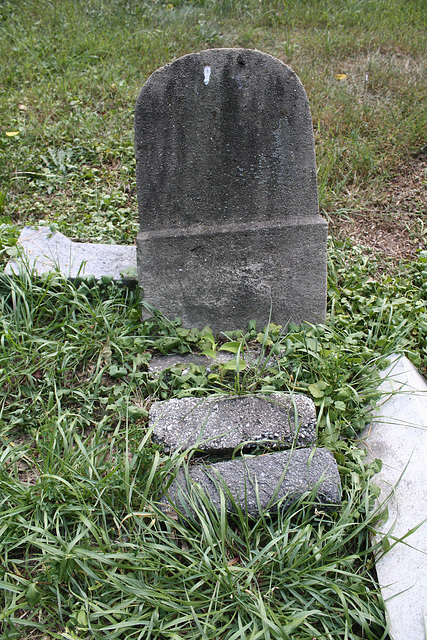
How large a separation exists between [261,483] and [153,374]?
0.73 meters

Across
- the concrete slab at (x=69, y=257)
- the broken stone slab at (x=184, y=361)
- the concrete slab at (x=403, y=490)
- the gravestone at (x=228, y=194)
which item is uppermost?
the gravestone at (x=228, y=194)

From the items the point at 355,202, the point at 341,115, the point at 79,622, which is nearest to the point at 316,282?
the point at 355,202

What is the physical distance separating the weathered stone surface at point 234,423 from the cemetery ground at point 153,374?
0.06 m

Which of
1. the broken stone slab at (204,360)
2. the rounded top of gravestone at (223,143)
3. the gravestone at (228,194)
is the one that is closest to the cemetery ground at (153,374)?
the broken stone slab at (204,360)

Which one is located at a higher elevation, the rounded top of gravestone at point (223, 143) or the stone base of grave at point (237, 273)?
the rounded top of gravestone at point (223, 143)

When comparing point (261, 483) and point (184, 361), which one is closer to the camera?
point (261, 483)

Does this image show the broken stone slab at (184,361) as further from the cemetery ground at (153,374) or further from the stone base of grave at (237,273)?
the stone base of grave at (237,273)

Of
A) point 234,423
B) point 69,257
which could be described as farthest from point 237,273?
point 69,257

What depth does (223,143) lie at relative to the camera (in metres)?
2.07

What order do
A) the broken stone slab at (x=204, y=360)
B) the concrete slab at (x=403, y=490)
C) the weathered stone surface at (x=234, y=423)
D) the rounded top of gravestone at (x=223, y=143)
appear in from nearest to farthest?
the concrete slab at (x=403, y=490), the weathered stone surface at (x=234, y=423), the rounded top of gravestone at (x=223, y=143), the broken stone slab at (x=204, y=360)

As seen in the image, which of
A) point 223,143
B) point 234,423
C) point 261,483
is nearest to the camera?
point 261,483

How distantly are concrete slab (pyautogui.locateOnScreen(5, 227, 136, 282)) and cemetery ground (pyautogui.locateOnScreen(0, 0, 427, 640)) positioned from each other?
0.29 ft

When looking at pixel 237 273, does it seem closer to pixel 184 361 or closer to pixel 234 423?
pixel 184 361

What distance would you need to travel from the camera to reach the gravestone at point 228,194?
1.98 m
